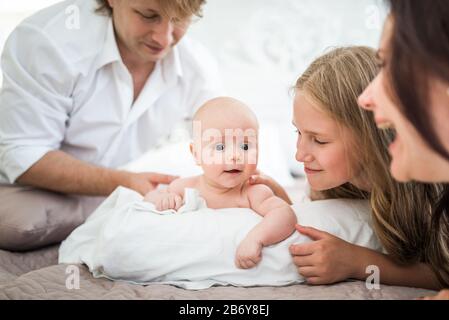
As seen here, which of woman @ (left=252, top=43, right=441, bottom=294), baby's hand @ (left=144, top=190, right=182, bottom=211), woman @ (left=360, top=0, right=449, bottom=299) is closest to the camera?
woman @ (left=360, top=0, right=449, bottom=299)

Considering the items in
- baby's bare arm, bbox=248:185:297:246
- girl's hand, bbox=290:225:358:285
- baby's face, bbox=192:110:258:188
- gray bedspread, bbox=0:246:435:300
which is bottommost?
gray bedspread, bbox=0:246:435:300

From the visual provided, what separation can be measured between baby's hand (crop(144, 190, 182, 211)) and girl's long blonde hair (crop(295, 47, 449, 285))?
1.37 ft

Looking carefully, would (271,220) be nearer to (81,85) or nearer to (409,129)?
(409,129)

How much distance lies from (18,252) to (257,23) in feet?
5.83

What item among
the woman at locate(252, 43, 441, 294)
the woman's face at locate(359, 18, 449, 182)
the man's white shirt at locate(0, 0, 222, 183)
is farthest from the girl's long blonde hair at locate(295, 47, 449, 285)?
the man's white shirt at locate(0, 0, 222, 183)

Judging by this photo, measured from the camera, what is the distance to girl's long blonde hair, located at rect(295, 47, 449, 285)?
120 cm

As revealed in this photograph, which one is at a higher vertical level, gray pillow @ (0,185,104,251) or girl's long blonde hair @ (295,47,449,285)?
girl's long blonde hair @ (295,47,449,285)

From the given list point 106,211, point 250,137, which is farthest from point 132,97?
point 250,137

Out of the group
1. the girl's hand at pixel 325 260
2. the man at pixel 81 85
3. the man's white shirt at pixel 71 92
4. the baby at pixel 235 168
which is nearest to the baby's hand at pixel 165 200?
the baby at pixel 235 168

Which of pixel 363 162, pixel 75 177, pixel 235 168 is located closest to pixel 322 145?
pixel 363 162

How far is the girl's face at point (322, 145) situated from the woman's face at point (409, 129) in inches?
9.9

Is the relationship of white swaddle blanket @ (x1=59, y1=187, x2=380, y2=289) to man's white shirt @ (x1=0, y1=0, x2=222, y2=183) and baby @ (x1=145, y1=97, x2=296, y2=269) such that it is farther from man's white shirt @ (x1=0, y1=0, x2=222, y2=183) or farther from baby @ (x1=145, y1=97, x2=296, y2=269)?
man's white shirt @ (x1=0, y1=0, x2=222, y2=183)
